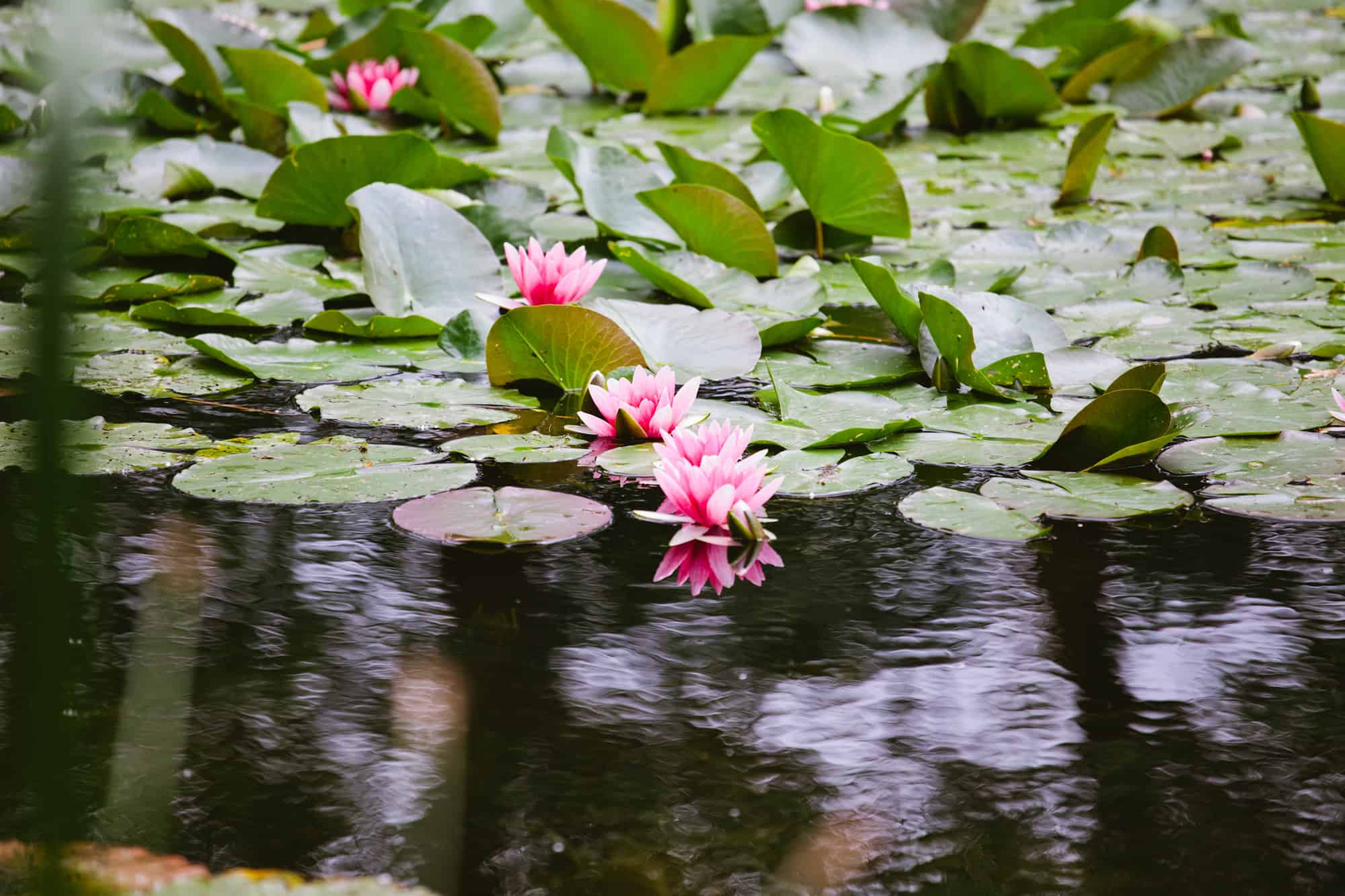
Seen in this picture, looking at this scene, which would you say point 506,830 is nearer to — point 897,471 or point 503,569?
Result: point 503,569

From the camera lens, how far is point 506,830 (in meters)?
0.75

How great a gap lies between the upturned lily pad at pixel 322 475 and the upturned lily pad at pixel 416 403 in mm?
98

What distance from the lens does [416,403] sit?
157cm

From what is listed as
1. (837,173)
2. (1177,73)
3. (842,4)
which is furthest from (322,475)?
Answer: (842,4)

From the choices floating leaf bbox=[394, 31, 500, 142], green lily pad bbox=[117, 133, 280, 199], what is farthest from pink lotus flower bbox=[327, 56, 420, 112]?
green lily pad bbox=[117, 133, 280, 199]

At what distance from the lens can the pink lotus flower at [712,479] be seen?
117 cm

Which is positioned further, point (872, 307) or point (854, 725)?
point (872, 307)

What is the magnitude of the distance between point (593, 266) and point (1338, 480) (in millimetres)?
998

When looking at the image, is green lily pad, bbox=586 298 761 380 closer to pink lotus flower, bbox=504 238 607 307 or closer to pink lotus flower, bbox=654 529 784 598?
pink lotus flower, bbox=504 238 607 307

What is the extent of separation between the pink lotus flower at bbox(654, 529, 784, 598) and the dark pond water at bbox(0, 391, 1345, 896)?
17mm

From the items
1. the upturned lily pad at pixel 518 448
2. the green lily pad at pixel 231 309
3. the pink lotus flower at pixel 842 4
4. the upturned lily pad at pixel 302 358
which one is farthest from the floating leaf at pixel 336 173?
the pink lotus flower at pixel 842 4

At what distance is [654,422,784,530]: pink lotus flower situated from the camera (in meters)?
1.17

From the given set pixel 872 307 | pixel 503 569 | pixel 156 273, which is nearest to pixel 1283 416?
Answer: pixel 872 307

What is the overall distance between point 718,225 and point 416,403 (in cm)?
67
